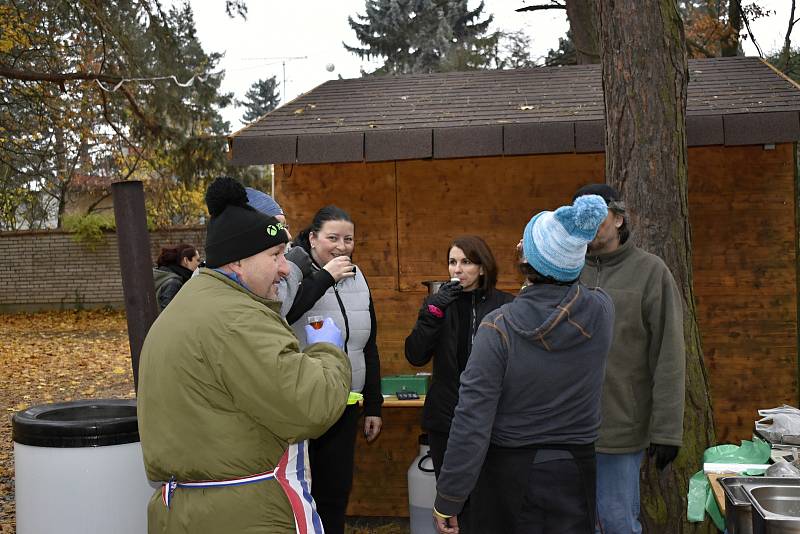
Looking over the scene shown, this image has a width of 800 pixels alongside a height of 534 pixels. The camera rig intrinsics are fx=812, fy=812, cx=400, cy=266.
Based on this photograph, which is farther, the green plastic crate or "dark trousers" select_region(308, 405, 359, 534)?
the green plastic crate

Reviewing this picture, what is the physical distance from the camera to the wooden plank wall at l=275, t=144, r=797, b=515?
18.5ft

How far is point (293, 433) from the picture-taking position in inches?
88.4

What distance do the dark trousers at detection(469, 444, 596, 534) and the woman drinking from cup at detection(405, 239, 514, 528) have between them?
5.17 ft

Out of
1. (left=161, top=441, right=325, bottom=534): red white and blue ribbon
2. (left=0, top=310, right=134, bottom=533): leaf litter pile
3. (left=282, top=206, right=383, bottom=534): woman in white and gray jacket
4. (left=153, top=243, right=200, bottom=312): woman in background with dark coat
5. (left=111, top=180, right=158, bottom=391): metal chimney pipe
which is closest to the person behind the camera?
(left=161, top=441, right=325, bottom=534): red white and blue ribbon

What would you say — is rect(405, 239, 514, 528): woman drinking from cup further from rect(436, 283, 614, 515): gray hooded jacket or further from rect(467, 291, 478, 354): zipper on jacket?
rect(436, 283, 614, 515): gray hooded jacket

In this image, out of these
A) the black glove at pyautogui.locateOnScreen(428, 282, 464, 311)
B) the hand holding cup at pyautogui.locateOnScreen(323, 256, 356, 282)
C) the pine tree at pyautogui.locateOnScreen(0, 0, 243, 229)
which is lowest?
the black glove at pyautogui.locateOnScreen(428, 282, 464, 311)

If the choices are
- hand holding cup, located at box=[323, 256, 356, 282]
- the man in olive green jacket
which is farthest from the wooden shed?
the man in olive green jacket

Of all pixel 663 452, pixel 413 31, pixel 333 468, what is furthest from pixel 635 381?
pixel 413 31

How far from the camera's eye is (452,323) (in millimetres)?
4383

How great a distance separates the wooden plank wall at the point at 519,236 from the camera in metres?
5.65

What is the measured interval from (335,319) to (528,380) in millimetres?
1638

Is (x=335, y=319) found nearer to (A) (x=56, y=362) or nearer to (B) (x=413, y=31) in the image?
(A) (x=56, y=362)

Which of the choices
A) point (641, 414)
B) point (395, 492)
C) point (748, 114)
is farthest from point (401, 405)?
point (748, 114)

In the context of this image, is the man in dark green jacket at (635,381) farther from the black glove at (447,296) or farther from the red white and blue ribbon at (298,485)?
the red white and blue ribbon at (298,485)
